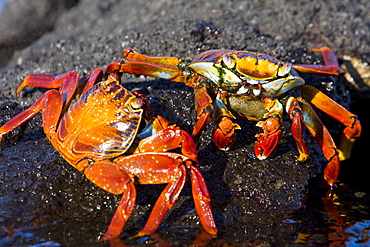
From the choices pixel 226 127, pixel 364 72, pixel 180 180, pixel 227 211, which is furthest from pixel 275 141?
pixel 364 72

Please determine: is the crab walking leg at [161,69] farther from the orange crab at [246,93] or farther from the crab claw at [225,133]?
the crab claw at [225,133]

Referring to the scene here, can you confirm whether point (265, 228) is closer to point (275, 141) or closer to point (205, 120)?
point (275, 141)

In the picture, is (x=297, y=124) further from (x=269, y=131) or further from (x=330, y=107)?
(x=330, y=107)

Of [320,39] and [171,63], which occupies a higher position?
[171,63]

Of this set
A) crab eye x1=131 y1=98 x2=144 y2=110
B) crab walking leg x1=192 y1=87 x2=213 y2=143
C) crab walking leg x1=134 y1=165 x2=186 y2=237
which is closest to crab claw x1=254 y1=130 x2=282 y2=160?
crab walking leg x1=192 y1=87 x2=213 y2=143

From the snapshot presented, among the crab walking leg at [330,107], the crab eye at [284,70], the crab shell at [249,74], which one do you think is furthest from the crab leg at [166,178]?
the crab walking leg at [330,107]

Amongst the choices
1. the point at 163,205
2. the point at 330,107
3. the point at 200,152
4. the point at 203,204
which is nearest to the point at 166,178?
the point at 163,205

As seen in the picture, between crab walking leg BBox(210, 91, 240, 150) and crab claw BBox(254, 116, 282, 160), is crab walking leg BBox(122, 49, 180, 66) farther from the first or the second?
crab claw BBox(254, 116, 282, 160)

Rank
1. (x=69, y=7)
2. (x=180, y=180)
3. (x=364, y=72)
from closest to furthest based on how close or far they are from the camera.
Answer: (x=180, y=180) < (x=364, y=72) < (x=69, y=7)
